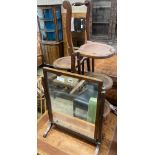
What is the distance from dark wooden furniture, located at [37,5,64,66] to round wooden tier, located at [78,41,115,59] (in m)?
2.53

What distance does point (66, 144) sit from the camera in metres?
1.40

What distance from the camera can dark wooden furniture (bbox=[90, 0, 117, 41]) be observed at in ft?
9.70

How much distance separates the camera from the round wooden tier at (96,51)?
116 cm

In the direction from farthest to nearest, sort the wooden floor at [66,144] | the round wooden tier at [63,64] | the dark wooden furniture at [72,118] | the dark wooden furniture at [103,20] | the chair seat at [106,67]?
the dark wooden furniture at [103,20]
the chair seat at [106,67]
the round wooden tier at [63,64]
the wooden floor at [66,144]
the dark wooden furniture at [72,118]

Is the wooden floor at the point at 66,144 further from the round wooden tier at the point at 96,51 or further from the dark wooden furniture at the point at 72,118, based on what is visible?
the round wooden tier at the point at 96,51

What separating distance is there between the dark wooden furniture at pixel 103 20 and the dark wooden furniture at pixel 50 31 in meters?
0.91

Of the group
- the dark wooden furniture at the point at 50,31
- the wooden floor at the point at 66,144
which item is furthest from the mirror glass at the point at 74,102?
the dark wooden furniture at the point at 50,31

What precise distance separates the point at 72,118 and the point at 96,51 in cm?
61
